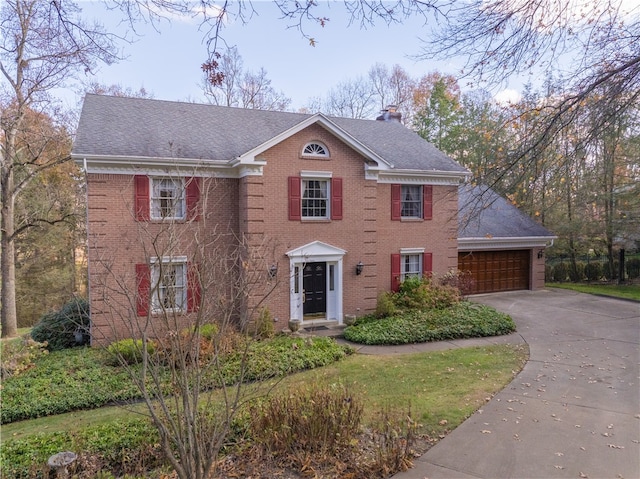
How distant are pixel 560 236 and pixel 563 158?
20.3 meters

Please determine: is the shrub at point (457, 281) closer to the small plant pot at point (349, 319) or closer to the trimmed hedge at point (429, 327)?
the trimmed hedge at point (429, 327)

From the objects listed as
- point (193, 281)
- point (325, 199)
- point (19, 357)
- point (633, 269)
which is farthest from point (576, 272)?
point (19, 357)

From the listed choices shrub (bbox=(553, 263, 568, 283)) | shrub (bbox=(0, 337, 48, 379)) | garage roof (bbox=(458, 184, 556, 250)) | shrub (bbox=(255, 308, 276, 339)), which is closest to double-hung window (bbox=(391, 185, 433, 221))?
garage roof (bbox=(458, 184, 556, 250))

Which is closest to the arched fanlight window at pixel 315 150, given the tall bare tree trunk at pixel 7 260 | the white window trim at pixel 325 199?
the white window trim at pixel 325 199

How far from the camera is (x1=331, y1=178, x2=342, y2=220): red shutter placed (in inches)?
566

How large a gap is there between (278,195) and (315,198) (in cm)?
139

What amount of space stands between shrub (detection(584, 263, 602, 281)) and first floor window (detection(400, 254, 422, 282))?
1551 centimetres

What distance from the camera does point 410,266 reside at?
16.9 metres

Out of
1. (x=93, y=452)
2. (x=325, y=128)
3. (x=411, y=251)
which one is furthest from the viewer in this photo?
(x=411, y=251)

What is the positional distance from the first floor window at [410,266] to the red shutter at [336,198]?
380cm

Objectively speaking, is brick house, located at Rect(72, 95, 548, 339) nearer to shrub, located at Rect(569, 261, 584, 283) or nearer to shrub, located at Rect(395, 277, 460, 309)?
shrub, located at Rect(395, 277, 460, 309)

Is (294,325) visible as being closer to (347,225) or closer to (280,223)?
(280,223)

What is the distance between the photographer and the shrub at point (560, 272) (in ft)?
85.0

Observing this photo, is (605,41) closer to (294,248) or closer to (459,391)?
(459,391)
